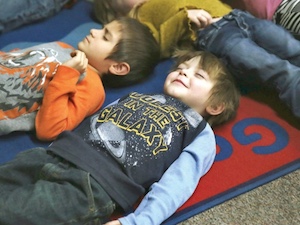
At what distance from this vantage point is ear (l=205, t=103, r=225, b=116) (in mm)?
1266

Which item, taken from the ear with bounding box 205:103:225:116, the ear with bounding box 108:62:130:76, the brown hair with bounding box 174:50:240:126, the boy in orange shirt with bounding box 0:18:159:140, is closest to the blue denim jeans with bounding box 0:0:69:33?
the boy in orange shirt with bounding box 0:18:159:140

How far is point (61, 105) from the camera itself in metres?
1.18

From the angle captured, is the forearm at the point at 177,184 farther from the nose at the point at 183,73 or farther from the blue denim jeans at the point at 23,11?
the blue denim jeans at the point at 23,11

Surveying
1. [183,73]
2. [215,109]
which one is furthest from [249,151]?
[183,73]

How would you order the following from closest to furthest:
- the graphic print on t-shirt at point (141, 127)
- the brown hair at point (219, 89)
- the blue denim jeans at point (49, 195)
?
the blue denim jeans at point (49, 195) → the graphic print on t-shirt at point (141, 127) → the brown hair at point (219, 89)

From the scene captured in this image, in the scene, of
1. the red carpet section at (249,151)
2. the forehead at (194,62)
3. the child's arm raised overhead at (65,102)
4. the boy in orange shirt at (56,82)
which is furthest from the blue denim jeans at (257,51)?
the child's arm raised overhead at (65,102)

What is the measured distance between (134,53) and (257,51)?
377mm

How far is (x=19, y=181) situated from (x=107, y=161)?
0.20 meters

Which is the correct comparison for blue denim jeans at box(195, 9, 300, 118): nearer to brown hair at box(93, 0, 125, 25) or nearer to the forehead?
the forehead

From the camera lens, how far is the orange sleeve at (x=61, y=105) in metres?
1.17

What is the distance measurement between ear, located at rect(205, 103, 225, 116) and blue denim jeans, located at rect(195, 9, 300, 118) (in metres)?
0.20

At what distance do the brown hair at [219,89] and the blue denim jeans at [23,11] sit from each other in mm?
666

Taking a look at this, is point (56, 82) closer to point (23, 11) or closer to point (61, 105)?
point (61, 105)

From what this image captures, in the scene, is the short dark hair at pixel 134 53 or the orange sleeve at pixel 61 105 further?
the short dark hair at pixel 134 53
